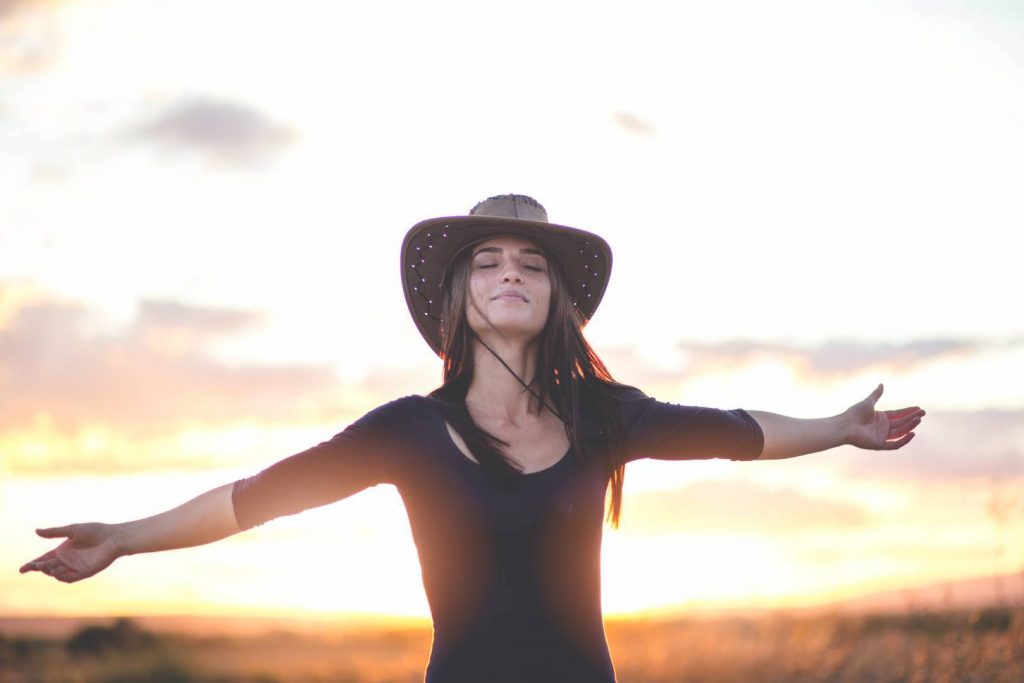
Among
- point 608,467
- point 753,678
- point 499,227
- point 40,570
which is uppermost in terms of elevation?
point 499,227

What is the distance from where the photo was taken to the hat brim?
4.38 m

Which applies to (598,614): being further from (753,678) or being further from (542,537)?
(753,678)

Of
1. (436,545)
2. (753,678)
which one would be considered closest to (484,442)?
(436,545)

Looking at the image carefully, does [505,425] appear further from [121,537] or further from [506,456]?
[121,537]

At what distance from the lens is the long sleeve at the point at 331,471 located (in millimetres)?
3748

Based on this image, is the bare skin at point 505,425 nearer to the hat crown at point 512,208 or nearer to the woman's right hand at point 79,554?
the woman's right hand at point 79,554

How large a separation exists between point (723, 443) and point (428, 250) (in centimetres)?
142

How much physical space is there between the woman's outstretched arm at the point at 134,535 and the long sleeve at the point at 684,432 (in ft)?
4.86

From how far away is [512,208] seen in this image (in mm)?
4395

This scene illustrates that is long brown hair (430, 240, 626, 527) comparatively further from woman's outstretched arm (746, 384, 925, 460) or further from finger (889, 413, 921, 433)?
finger (889, 413, 921, 433)

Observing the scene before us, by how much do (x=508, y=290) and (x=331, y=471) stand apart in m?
0.96

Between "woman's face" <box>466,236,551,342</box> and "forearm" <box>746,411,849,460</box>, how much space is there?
3.16ft

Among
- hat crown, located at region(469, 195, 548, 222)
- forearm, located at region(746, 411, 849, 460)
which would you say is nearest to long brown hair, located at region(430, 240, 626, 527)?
hat crown, located at region(469, 195, 548, 222)

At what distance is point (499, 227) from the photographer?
4348 mm
